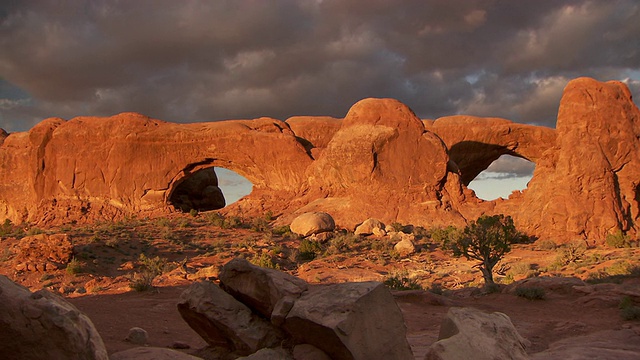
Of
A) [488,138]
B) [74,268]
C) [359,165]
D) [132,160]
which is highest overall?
[488,138]

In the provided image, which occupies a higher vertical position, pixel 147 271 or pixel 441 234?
pixel 441 234

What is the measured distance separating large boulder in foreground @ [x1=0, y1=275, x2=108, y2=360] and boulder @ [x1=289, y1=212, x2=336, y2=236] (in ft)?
61.3

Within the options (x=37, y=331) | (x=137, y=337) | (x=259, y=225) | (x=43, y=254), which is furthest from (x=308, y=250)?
(x=37, y=331)

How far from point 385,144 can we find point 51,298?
75.9 ft

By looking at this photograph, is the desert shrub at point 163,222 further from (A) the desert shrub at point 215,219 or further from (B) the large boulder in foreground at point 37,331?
(B) the large boulder in foreground at point 37,331

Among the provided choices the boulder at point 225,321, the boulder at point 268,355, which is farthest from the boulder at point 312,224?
the boulder at point 268,355

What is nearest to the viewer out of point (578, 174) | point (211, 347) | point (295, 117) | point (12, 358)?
point (12, 358)

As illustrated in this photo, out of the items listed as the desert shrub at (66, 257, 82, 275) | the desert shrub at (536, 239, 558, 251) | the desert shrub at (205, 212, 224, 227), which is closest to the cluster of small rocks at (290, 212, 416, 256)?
the desert shrub at (205, 212, 224, 227)

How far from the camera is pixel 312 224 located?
2245 cm

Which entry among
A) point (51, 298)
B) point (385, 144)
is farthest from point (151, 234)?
point (51, 298)

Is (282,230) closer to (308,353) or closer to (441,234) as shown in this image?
(441,234)

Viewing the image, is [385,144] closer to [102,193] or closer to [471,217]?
[471,217]

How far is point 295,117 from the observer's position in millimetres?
36656

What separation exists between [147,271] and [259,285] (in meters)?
10.8
